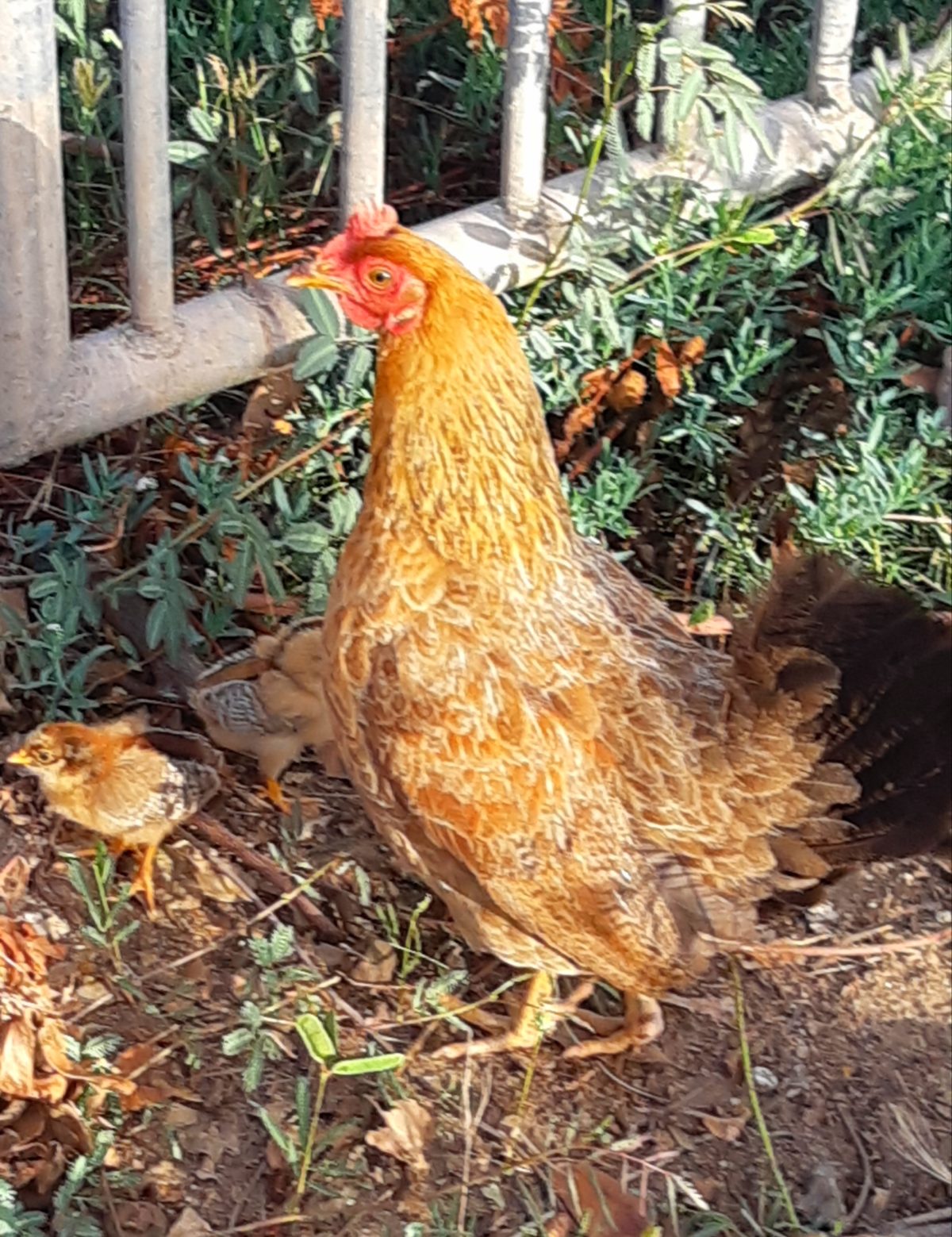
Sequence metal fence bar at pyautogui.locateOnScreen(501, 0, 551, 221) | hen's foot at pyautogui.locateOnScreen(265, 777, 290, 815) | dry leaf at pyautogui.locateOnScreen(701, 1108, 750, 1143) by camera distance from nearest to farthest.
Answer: dry leaf at pyautogui.locateOnScreen(701, 1108, 750, 1143), hen's foot at pyautogui.locateOnScreen(265, 777, 290, 815), metal fence bar at pyautogui.locateOnScreen(501, 0, 551, 221)

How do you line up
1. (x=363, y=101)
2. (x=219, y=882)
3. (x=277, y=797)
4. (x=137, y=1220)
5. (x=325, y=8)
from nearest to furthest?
1. (x=137, y=1220)
2. (x=219, y=882)
3. (x=277, y=797)
4. (x=363, y=101)
5. (x=325, y=8)

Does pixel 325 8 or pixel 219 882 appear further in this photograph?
pixel 325 8

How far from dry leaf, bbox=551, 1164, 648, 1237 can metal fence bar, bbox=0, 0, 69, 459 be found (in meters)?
1.59

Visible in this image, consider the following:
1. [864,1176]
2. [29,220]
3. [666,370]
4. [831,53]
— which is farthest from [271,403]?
[864,1176]

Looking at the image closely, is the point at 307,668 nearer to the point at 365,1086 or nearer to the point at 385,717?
the point at 385,717

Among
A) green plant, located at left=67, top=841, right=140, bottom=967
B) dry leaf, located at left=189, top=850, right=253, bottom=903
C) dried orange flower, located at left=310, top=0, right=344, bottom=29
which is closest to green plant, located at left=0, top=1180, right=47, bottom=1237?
green plant, located at left=67, top=841, right=140, bottom=967

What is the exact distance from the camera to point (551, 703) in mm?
2402

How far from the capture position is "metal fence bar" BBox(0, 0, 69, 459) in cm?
258

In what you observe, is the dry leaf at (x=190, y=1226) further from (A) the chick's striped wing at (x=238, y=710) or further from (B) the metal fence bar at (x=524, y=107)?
(B) the metal fence bar at (x=524, y=107)

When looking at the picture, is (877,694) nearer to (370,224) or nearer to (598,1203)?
(598,1203)

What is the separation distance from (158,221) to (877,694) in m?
1.53

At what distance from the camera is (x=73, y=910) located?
107 inches

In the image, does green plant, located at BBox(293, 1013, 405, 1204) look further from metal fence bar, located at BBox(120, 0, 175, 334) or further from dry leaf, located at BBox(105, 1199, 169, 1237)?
metal fence bar, located at BBox(120, 0, 175, 334)

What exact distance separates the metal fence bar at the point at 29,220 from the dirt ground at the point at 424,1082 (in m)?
0.73
